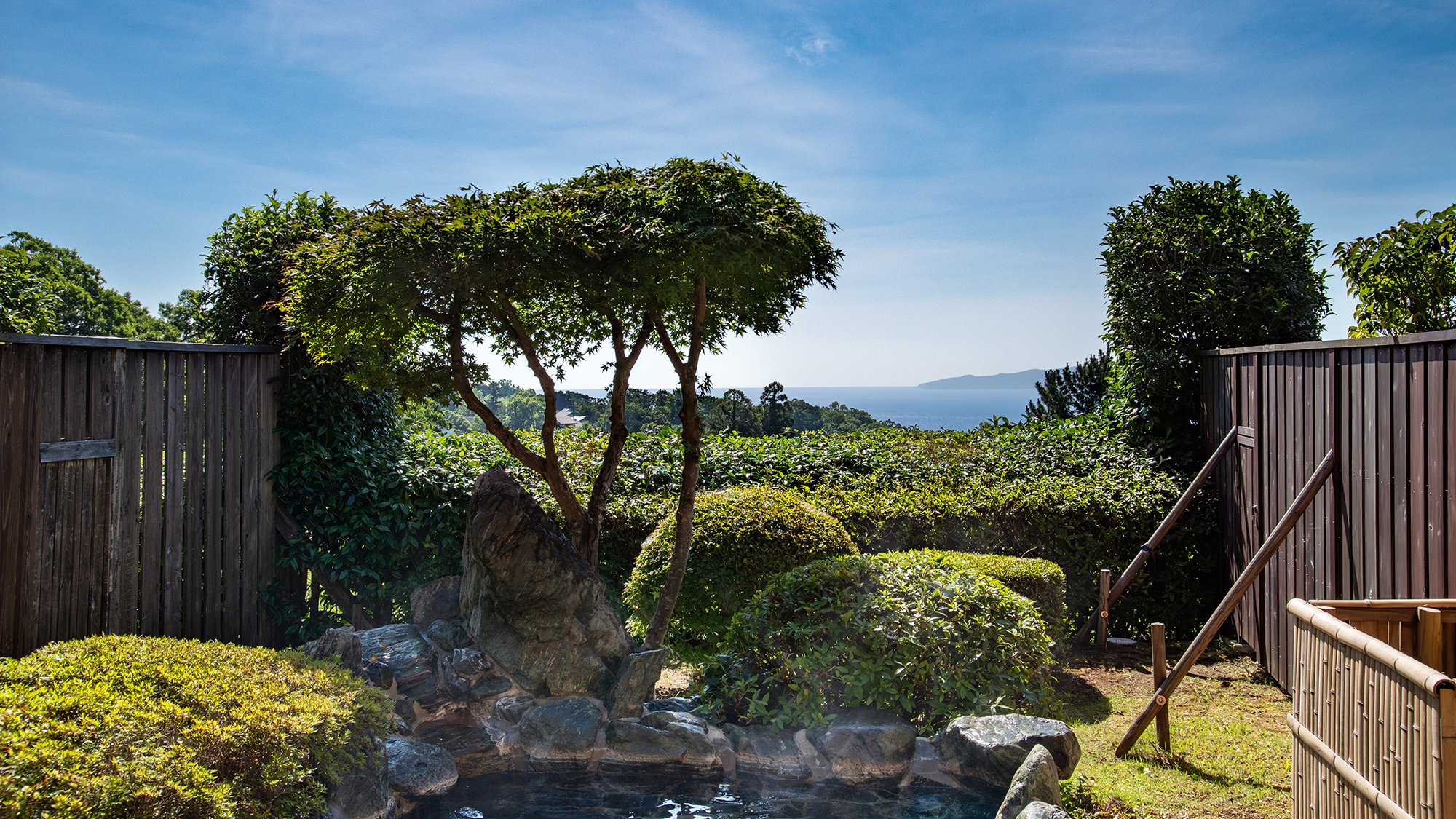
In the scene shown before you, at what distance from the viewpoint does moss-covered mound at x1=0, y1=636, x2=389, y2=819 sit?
2828 millimetres

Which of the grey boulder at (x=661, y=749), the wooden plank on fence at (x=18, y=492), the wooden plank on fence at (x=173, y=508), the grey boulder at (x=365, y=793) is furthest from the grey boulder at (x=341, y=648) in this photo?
the grey boulder at (x=661, y=749)

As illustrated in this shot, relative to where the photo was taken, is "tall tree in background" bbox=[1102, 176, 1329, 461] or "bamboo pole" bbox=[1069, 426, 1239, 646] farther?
"tall tree in background" bbox=[1102, 176, 1329, 461]

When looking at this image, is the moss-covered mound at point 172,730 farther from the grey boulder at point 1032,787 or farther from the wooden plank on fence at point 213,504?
the grey boulder at point 1032,787

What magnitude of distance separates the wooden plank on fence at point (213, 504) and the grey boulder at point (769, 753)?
4.15m

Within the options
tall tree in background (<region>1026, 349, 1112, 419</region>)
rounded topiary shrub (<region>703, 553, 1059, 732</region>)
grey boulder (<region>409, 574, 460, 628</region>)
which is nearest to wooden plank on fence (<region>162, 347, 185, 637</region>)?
grey boulder (<region>409, 574, 460, 628</region>)

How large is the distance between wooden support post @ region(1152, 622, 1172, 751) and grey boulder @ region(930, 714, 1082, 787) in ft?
3.42

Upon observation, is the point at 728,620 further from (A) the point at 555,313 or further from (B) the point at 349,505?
(B) the point at 349,505

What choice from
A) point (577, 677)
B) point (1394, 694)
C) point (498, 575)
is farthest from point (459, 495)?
point (1394, 694)

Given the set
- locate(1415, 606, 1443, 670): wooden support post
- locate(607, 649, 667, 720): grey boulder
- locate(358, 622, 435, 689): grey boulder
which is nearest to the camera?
locate(1415, 606, 1443, 670): wooden support post

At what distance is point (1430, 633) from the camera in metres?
3.20

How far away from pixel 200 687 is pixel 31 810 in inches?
40.3

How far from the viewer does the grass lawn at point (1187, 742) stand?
4113 millimetres

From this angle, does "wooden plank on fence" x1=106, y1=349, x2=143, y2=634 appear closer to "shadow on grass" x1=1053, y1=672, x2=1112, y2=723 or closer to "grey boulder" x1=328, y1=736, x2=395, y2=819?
"grey boulder" x1=328, y1=736, x2=395, y2=819

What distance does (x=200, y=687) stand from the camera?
367cm
